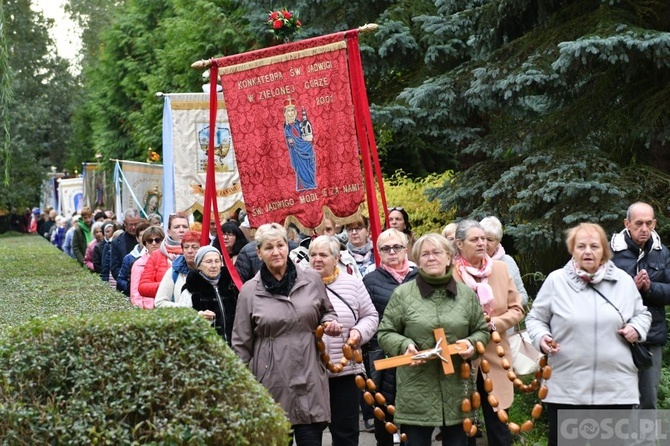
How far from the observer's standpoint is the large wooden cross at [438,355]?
6.84 metres

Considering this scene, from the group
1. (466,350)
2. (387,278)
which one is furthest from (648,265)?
(466,350)

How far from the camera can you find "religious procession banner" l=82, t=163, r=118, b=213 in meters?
35.3

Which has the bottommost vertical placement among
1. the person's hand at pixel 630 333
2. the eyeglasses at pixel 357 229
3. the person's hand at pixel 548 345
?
the person's hand at pixel 548 345

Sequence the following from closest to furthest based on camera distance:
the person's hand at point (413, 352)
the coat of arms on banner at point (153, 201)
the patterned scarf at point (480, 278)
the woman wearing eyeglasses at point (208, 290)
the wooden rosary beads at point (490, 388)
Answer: the person's hand at point (413, 352)
the wooden rosary beads at point (490, 388)
the patterned scarf at point (480, 278)
the woman wearing eyeglasses at point (208, 290)
the coat of arms on banner at point (153, 201)

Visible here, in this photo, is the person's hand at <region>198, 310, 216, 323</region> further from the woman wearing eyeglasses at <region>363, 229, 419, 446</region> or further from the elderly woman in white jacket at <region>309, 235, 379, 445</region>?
the woman wearing eyeglasses at <region>363, 229, 419, 446</region>

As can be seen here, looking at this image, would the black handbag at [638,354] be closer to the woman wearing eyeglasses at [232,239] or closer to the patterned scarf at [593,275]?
the patterned scarf at [593,275]

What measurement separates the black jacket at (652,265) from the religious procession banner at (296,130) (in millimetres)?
2375

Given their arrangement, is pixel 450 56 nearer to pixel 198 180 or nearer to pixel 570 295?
pixel 198 180

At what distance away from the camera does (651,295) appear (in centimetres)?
813

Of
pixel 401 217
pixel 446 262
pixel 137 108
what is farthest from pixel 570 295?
pixel 137 108

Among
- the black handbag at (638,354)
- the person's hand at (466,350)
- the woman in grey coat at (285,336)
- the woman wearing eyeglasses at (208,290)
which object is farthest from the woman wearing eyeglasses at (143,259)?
the black handbag at (638,354)

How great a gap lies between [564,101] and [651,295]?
4.98 meters

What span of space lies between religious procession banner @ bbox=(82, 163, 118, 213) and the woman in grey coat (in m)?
27.4

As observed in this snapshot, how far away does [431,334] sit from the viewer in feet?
23.1
